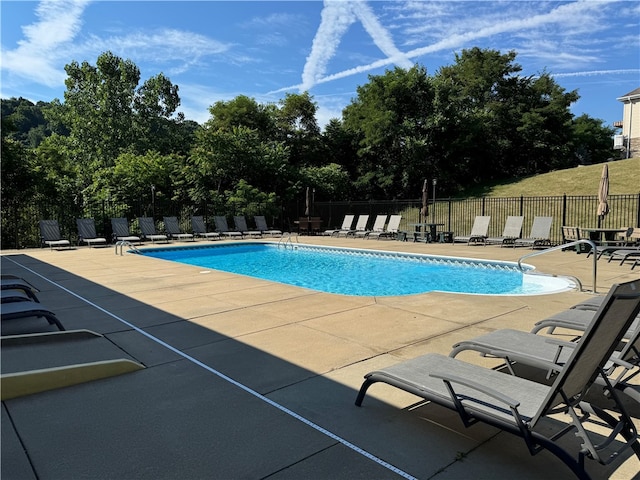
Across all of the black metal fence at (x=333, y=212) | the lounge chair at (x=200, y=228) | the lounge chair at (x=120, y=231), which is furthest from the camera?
the lounge chair at (x=200, y=228)

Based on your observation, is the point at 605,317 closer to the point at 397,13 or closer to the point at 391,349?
the point at 391,349

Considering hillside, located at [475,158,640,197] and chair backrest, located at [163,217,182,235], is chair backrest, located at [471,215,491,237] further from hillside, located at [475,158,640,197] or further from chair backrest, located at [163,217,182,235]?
chair backrest, located at [163,217,182,235]

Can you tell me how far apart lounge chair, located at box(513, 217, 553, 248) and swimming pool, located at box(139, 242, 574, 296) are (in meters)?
3.59

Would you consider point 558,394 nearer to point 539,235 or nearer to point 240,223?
point 539,235

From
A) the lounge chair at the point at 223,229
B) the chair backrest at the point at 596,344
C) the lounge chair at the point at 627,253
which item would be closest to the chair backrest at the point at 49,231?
the lounge chair at the point at 223,229

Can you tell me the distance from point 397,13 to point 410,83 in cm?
1824

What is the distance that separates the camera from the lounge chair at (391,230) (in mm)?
17734

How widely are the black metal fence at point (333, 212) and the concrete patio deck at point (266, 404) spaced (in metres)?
11.6

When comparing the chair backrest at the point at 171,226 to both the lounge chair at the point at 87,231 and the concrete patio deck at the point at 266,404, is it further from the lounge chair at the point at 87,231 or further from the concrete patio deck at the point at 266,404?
the concrete patio deck at the point at 266,404

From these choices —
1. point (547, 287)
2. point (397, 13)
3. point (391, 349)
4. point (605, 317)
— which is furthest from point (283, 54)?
point (605, 317)

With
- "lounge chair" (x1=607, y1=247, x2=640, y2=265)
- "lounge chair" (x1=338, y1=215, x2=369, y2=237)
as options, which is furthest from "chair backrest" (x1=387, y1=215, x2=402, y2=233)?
"lounge chair" (x1=607, y1=247, x2=640, y2=265)

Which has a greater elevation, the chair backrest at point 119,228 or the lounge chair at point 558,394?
the chair backrest at point 119,228

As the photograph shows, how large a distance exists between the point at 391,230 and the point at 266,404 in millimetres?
15262

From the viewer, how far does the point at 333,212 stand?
24.4 m
